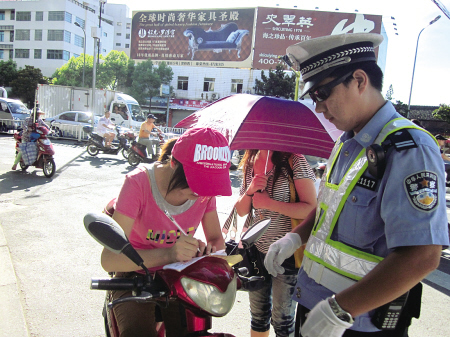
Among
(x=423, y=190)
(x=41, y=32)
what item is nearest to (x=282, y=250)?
(x=423, y=190)

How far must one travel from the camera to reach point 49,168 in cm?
869

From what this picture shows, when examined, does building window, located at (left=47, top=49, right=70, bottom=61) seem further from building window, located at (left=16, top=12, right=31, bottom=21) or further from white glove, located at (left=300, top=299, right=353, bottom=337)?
white glove, located at (left=300, top=299, right=353, bottom=337)

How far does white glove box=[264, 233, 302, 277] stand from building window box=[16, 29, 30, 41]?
66.3m

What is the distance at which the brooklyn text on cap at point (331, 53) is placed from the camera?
1.42 m

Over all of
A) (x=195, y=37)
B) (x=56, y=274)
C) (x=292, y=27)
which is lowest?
(x=56, y=274)

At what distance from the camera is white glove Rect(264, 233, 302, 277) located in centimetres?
183

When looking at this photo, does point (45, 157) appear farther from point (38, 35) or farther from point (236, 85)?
point (38, 35)

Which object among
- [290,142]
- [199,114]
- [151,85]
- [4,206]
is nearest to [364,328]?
[290,142]

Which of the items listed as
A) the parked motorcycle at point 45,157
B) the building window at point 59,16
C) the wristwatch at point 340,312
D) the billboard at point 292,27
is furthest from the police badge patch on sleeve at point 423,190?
the building window at point 59,16

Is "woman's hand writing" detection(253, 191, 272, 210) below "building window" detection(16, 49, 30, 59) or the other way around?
below

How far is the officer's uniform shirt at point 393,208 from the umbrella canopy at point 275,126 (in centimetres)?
111

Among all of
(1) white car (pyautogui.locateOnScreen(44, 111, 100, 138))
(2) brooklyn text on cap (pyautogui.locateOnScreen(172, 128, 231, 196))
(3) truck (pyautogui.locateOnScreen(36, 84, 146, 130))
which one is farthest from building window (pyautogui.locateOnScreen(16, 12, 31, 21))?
(2) brooklyn text on cap (pyautogui.locateOnScreen(172, 128, 231, 196))

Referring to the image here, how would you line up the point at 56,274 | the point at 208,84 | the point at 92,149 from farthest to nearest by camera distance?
the point at 208,84 → the point at 92,149 → the point at 56,274

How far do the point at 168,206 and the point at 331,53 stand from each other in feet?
3.48
